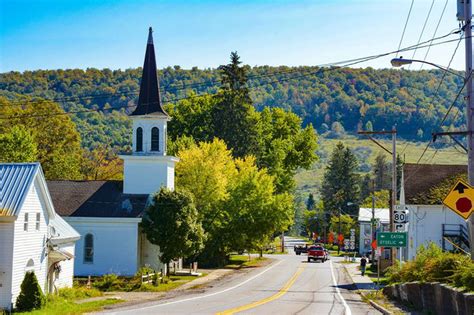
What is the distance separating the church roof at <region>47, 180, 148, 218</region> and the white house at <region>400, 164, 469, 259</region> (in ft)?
70.0

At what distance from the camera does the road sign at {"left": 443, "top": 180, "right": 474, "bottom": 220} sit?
61.8 feet

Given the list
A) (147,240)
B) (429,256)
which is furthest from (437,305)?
(147,240)

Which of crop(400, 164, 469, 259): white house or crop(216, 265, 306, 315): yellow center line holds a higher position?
A: crop(400, 164, 469, 259): white house

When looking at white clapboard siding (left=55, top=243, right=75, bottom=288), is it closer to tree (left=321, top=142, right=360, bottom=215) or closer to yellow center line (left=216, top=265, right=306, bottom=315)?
yellow center line (left=216, top=265, right=306, bottom=315)

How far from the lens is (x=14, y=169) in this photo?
109 feet

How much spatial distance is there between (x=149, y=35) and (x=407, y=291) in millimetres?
32326

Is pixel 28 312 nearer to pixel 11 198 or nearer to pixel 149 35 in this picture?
pixel 11 198

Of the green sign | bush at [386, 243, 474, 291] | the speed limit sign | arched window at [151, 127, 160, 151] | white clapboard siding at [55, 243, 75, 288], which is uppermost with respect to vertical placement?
arched window at [151, 127, 160, 151]

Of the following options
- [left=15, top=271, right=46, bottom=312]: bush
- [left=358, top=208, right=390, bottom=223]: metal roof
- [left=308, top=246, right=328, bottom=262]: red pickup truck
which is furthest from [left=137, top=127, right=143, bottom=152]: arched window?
[left=358, top=208, right=390, bottom=223]: metal roof

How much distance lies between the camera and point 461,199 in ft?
62.2

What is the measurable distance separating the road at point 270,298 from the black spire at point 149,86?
13667 millimetres

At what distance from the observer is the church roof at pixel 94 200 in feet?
168

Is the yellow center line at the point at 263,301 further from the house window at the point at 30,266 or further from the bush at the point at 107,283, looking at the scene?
the bush at the point at 107,283

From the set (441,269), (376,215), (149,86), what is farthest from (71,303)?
(376,215)
